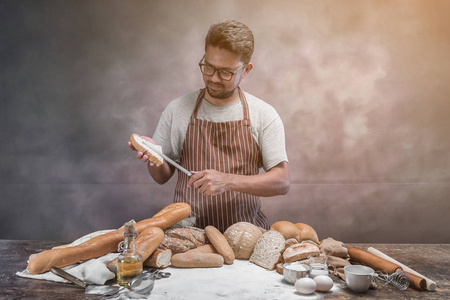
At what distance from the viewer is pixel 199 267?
2127 millimetres

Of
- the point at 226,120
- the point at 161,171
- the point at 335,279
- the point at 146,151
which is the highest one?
the point at 226,120

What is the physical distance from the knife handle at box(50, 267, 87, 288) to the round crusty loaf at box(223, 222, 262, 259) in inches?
31.4

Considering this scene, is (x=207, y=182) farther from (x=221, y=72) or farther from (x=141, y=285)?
(x=141, y=285)

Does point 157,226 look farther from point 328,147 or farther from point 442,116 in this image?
point 442,116

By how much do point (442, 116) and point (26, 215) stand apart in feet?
14.8

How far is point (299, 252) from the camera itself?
2.07 meters

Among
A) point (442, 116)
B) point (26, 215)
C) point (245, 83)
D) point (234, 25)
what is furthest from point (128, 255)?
point (442, 116)

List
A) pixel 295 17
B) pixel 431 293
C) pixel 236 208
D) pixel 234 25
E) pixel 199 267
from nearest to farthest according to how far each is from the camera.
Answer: pixel 431 293
pixel 199 267
pixel 234 25
pixel 236 208
pixel 295 17

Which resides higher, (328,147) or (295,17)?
(295,17)

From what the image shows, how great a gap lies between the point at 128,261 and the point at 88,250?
33 centimetres

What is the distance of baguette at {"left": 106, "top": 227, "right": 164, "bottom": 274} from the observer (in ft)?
6.48

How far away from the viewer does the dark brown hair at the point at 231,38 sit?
111 inches

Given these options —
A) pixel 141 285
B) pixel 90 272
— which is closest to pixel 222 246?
pixel 141 285

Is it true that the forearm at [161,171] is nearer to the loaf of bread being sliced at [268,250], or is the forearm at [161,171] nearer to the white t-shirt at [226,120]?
the white t-shirt at [226,120]
